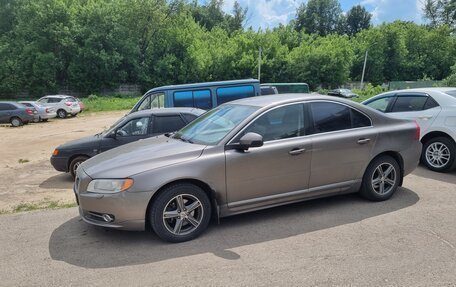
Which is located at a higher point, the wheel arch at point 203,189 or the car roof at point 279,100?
the car roof at point 279,100

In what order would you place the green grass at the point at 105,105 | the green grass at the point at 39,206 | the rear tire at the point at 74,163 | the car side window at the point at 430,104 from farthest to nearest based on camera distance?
the green grass at the point at 105,105
the rear tire at the point at 74,163
the car side window at the point at 430,104
the green grass at the point at 39,206

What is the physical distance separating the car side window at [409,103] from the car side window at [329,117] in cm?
323

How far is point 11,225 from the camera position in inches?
212

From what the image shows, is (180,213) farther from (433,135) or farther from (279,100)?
(433,135)

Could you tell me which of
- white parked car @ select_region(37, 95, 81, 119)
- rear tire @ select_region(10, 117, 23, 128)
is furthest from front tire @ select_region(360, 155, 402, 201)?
white parked car @ select_region(37, 95, 81, 119)

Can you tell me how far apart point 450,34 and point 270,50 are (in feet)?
108

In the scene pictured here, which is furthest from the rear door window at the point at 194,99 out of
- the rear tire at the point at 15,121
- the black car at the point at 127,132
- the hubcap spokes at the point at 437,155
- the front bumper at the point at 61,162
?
the rear tire at the point at 15,121

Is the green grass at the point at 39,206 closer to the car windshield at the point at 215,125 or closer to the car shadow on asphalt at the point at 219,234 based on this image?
the car shadow on asphalt at the point at 219,234

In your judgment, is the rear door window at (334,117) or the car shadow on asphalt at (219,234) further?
the rear door window at (334,117)

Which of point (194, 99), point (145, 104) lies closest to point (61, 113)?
point (145, 104)

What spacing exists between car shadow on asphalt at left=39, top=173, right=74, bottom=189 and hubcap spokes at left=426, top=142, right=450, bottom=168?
735 cm

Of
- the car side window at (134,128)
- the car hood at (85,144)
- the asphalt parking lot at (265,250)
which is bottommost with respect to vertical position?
the asphalt parking lot at (265,250)

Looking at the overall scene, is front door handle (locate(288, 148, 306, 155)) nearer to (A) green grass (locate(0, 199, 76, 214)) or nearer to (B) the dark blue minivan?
(A) green grass (locate(0, 199, 76, 214))

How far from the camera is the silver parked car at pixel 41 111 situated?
80.1 feet
